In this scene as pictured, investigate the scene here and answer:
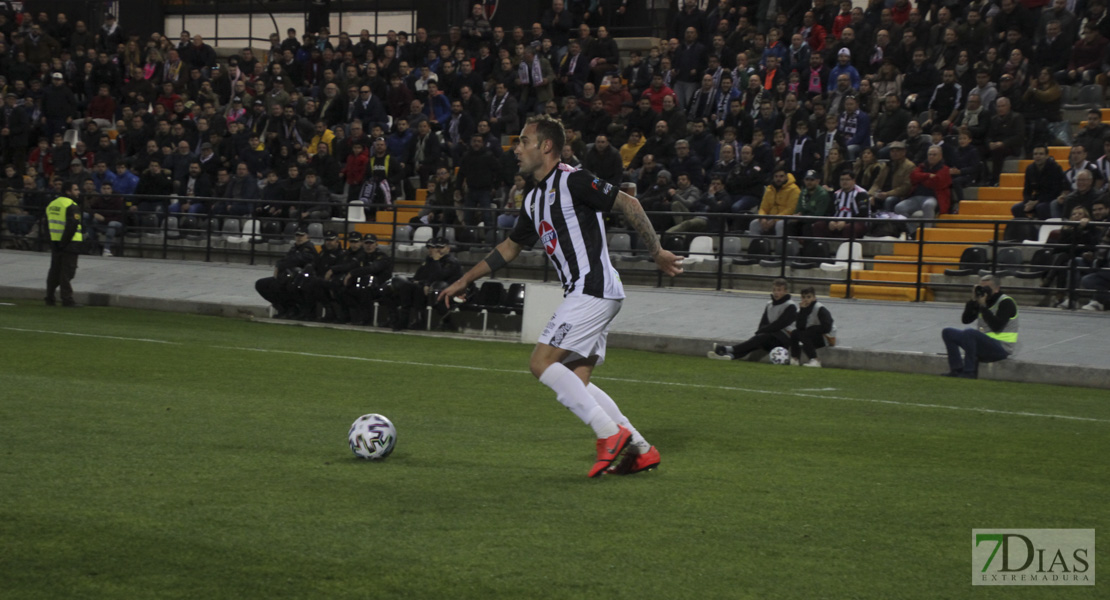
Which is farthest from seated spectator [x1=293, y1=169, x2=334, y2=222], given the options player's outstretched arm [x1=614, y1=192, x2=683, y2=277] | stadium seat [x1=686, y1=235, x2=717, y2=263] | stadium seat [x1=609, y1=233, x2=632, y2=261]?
player's outstretched arm [x1=614, y1=192, x2=683, y2=277]

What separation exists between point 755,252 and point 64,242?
11785 mm

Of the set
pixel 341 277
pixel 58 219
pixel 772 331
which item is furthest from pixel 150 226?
pixel 772 331

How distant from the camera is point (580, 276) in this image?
7.89 metres

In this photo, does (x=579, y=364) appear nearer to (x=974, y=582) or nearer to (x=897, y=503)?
(x=897, y=503)

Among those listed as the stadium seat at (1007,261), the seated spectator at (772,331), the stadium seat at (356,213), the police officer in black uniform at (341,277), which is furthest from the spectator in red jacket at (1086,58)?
the stadium seat at (356,213)

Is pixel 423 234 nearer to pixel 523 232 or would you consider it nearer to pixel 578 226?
pixel 523 232

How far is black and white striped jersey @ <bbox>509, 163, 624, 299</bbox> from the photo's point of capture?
7848 mm

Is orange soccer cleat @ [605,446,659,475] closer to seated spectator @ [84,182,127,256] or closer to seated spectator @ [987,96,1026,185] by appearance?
seated spectator @ [987,96,1026,185]

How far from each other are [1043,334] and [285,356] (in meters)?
9.46

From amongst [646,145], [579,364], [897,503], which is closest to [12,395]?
[579,364]

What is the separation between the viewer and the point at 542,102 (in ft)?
91.6

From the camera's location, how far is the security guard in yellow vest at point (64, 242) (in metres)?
22.5

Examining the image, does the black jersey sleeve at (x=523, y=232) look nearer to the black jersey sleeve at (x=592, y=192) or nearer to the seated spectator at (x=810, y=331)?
the black jersey sleeve at (x=592, y=192)

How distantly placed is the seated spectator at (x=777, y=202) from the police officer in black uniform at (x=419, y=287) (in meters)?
4.98
